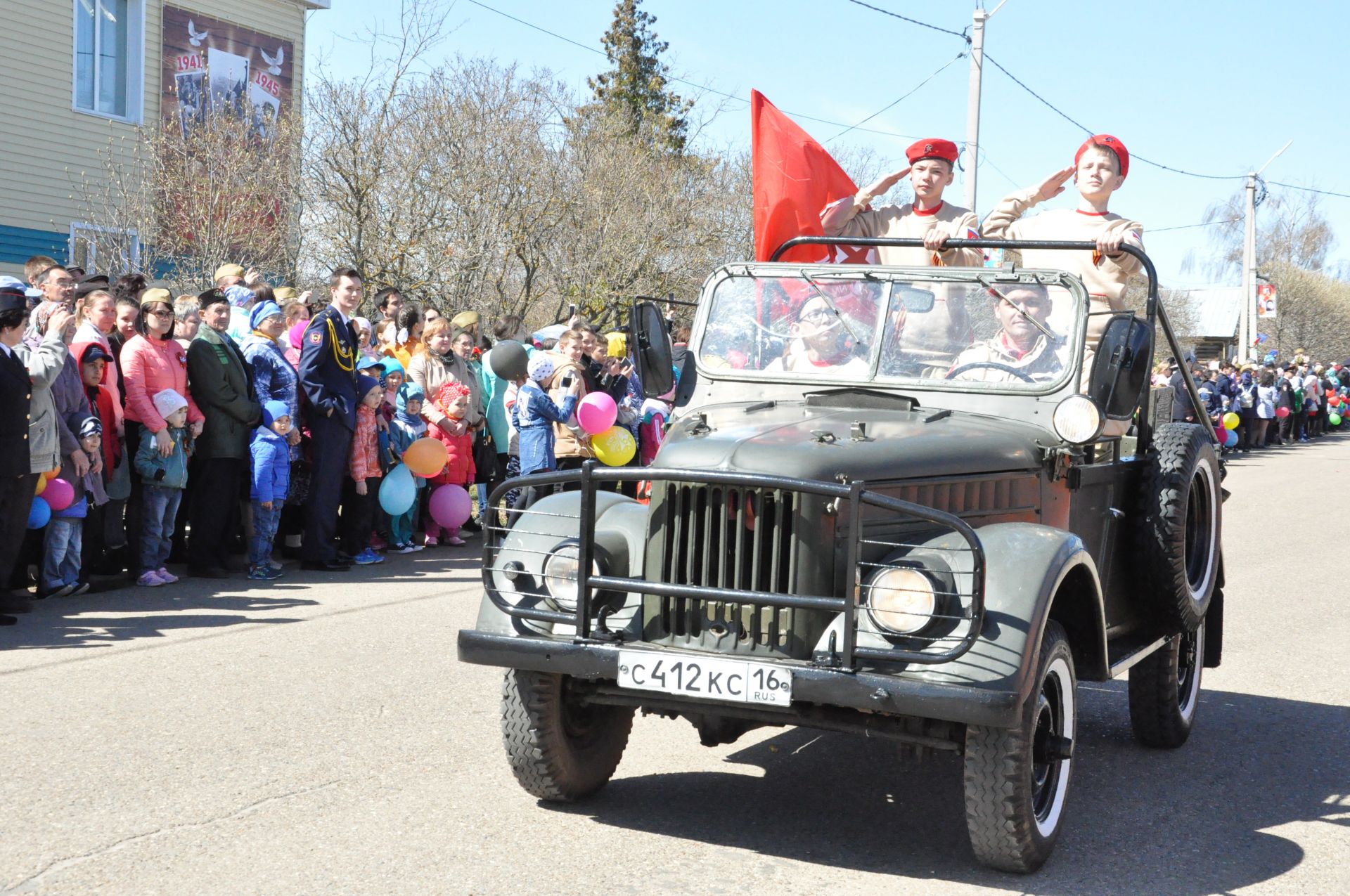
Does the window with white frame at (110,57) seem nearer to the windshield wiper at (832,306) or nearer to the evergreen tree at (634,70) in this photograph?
the windshield wiper at (832,306)

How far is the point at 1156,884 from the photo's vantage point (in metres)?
4.51

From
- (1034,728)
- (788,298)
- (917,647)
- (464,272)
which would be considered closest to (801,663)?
(917,647)

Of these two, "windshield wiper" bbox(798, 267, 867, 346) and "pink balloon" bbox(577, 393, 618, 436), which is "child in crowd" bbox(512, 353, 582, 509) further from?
"windshield wiper" bbox(798, 267, 867, 346)

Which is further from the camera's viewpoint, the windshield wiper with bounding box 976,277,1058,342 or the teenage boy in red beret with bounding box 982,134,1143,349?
the teenage boy in red beret with bounding box 982,134,1143,349

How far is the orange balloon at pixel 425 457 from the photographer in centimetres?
1109

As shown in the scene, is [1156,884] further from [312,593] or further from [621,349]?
[621,349]

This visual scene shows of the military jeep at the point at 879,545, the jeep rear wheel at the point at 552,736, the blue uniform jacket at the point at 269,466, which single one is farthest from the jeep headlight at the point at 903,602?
the blue uniform jacket at the point at 269,466

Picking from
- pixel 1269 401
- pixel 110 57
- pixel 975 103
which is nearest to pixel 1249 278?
pixel 1269 401

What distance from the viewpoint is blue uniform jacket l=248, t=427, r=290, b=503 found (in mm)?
9898

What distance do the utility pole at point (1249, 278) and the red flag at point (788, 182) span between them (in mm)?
36504

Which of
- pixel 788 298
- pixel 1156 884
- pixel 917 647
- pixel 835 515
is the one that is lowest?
pixel 1156 884

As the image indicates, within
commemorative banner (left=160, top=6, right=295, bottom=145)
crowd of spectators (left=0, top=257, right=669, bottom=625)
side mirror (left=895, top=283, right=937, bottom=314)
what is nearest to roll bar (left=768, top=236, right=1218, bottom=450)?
side mirror (left=895, top=283, right=937, bottom=314)

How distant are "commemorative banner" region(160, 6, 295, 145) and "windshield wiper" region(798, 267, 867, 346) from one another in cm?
1588

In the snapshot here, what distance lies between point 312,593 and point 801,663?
5861 mm
